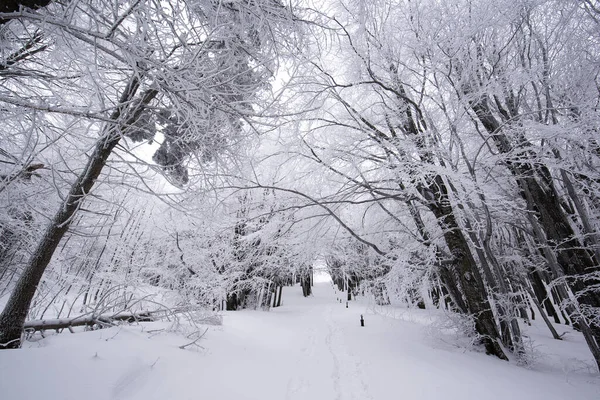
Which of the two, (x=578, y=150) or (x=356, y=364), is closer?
(x=578, y=150)

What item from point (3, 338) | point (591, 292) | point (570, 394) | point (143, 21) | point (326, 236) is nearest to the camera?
point (143, 21)

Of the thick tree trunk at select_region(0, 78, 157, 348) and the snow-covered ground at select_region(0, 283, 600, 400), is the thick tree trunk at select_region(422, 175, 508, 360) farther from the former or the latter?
the thick tree trunk at select_region(0, 78, 157, 348)

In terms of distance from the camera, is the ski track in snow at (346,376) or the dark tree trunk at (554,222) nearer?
the ski track in snow at (346,376)

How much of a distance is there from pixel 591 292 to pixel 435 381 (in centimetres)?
330

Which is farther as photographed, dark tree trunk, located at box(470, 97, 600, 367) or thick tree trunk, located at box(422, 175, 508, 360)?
thick tree trunk, located at box(422, 175, 508, 360)

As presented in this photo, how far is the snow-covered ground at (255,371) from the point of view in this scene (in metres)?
2.57

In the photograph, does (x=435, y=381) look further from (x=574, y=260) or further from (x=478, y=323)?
(x=574, y=260)

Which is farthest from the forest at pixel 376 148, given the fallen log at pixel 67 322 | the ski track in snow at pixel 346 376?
the ski track in snow at pixel 346 376

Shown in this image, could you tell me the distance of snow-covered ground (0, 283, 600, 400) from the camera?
101 inches

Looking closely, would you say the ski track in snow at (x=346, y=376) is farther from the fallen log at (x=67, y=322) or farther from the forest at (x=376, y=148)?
the fallen log at (x=67, y=322)

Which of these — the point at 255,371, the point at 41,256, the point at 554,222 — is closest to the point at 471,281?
the point at 554,222

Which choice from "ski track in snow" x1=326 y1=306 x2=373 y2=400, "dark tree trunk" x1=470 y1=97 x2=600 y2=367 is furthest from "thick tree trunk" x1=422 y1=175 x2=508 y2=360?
"ski track in snow" x1=326 y1=306 x2=373 y2=400

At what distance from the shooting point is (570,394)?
3758 mm

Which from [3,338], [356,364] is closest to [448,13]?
[356,364]
